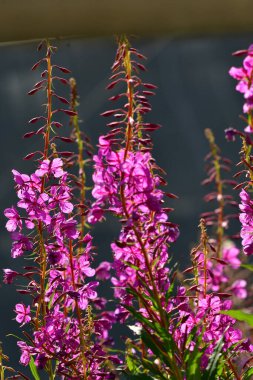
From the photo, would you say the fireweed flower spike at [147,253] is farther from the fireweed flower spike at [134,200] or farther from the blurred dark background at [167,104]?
the blurred dark background at [167,104]

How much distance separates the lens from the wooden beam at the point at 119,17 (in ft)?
5.70

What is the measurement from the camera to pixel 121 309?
1888 mm

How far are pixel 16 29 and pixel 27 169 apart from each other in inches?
155

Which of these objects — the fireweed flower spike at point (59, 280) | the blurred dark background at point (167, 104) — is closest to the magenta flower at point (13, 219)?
the fireweed flower spike at point (59, 280)

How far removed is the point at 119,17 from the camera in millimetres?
1753

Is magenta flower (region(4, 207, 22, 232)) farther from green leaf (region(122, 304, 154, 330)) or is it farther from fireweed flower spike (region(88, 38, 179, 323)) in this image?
green leaf (region(122, 304, 154, 330))

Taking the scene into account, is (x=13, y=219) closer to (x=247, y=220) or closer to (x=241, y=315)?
(x=247, y=220)

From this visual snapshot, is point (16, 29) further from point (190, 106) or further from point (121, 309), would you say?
point (190, 106)

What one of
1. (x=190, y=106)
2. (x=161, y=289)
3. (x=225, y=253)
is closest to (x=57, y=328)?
(x=161, y=289)

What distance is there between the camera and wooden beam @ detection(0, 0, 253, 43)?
174 cm

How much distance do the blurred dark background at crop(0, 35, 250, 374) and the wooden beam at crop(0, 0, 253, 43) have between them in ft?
11.6

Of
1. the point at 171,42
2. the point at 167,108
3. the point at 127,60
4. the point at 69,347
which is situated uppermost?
the point at 171,42

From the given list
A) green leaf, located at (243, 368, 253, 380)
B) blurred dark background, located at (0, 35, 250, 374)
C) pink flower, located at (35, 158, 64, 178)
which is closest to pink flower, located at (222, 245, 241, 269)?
green leaf, located at (243, 368, 253, 380)

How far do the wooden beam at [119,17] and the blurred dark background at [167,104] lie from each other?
3524mm
